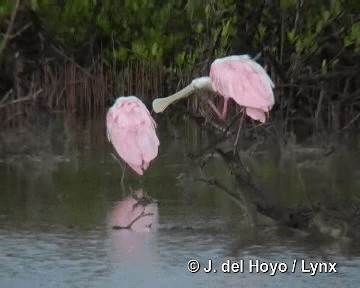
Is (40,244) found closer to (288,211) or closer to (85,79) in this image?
(288,211)

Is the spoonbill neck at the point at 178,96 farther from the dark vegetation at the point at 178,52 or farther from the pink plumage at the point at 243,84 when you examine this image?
the dark vegetation at the point at 178,52

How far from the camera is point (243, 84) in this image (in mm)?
4492

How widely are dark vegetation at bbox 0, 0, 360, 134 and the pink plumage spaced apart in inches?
138

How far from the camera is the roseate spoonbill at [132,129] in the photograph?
4.49 metres

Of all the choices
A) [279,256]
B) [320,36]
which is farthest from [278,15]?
[279,256]

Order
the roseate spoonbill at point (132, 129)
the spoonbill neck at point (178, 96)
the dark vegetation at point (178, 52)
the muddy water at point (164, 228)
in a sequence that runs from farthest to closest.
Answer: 1. the dark vegetation at point (178, 52)
2. the spoonbill neck at point (178, 96)
3. the roseate spoonbill at point (132, 129)
4. the muddy water at point (164, 228)

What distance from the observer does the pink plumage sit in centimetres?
450

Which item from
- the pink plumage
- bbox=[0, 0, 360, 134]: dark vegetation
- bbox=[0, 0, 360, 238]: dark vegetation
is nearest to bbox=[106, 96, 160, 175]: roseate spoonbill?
the pink plumage

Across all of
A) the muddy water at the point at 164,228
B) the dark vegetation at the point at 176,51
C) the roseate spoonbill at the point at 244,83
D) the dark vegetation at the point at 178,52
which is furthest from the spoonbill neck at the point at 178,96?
the dark vegetation at the point at 176,51

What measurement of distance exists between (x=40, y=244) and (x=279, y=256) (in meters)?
0.88

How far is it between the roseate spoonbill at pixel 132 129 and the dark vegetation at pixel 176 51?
3569 mm

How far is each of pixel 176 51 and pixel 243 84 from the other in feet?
17.7

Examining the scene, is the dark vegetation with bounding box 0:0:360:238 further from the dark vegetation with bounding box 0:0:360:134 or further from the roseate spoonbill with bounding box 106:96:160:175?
the roseate spoonbill with bounding box 106:96:160:175

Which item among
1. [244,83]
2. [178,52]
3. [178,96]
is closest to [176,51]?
[178,52]
